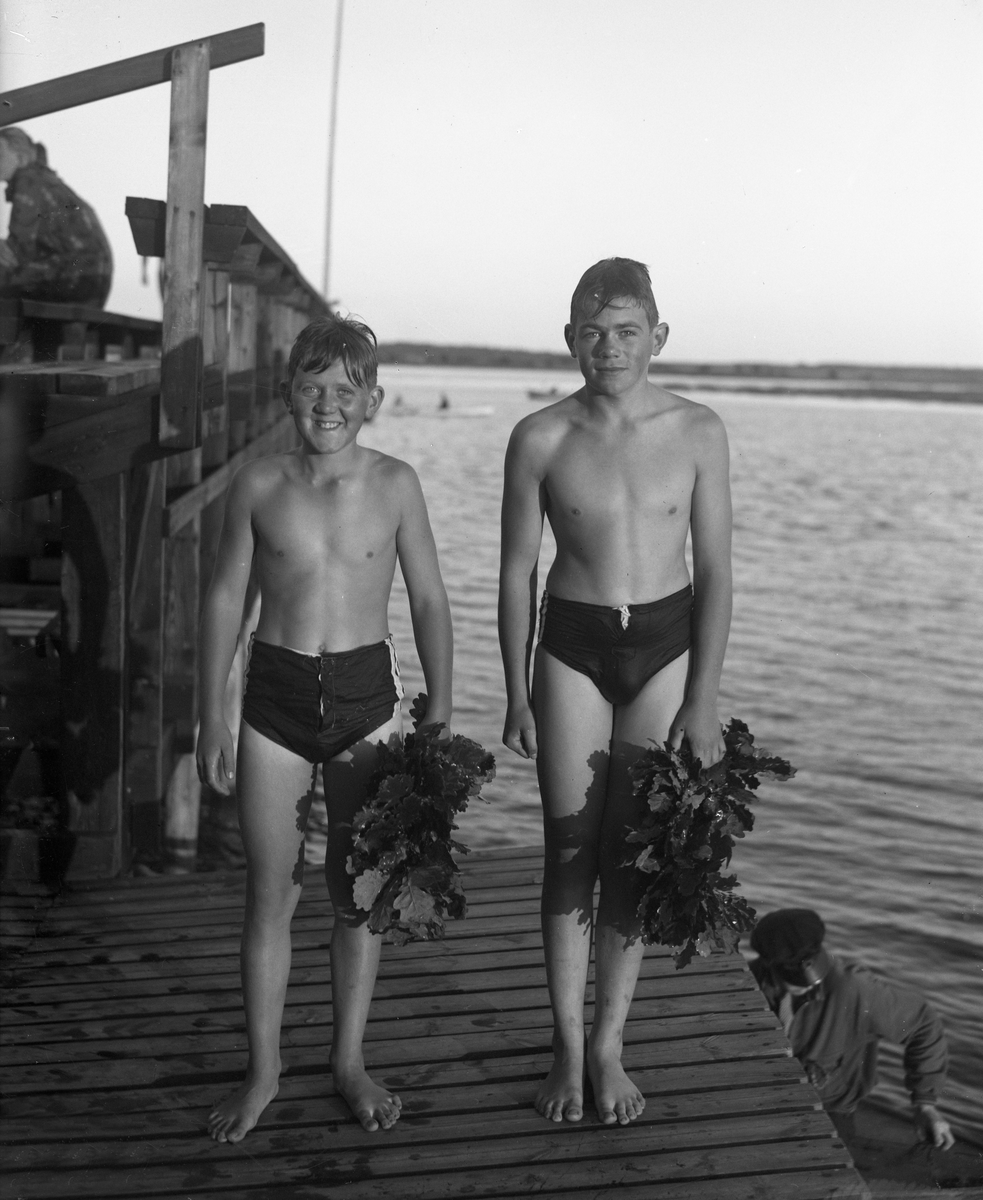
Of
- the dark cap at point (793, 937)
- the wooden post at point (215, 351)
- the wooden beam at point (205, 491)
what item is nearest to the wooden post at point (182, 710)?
the wooden beam at point (205, 491)

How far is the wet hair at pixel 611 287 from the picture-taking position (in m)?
3.56

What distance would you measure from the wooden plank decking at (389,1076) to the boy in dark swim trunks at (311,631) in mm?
275

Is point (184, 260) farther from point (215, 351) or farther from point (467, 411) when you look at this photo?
point (467, 411)

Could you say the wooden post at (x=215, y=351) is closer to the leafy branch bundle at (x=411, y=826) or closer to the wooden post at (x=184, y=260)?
the wooden post at (x=184, y=260)

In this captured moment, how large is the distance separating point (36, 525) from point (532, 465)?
5.86 metres

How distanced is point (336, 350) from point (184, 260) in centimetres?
194

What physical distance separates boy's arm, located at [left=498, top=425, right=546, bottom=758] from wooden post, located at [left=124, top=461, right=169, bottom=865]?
3.01 meters

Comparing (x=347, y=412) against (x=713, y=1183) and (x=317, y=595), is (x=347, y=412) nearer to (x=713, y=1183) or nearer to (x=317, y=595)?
(x=317, y=595)

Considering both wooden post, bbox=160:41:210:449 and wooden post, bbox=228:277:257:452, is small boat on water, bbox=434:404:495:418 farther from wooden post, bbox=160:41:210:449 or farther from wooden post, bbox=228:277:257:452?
wooden post, bbox=160:41:210:449

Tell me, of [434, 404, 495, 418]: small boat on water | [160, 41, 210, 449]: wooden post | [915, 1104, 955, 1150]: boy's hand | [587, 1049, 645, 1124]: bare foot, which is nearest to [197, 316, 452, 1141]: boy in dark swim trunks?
[587, 1049, 645, 1124]: bare foot

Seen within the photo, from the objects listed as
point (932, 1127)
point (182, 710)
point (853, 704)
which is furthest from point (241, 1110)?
point (853, 704)

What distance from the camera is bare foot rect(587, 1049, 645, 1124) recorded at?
3.77 m

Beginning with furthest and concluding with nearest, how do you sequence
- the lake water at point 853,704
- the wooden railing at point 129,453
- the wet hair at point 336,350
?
the lake water at point 853,704 < the wooden railing at point 129,453 < the wet hair at point 336,350

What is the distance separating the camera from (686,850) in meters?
3.62
